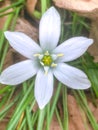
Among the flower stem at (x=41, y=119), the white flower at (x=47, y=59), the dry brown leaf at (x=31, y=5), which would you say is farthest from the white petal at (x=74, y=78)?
the dry brown leaf at (x=31, y=5)

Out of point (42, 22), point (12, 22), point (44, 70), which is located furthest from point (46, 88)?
point (12, 22)

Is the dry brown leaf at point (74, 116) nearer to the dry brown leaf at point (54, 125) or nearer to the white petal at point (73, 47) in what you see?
the dry brown leaf at point (54, 125)

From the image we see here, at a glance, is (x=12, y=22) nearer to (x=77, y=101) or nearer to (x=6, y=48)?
(x=6, y=48)

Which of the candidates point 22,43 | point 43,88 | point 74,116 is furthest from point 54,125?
point 22,43

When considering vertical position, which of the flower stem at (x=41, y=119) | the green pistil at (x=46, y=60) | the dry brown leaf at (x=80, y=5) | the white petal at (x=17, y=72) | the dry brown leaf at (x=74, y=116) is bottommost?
the dry brown leaf at (x=74, y=116)

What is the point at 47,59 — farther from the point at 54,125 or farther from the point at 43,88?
the point at 54,125

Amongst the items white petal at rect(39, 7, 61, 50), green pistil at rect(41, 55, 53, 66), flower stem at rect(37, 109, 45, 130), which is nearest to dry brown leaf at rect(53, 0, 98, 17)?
white petal at rect(39, 7, 61, 50)

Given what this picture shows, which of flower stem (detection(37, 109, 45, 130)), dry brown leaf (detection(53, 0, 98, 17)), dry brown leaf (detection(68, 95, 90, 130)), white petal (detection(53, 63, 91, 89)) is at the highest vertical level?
dry brown leaf (detection(53, 0, 98, 17))

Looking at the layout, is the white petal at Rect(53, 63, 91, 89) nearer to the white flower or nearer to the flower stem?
the white flower

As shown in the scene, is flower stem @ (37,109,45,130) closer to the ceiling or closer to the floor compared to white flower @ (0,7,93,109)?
closer to the floor
